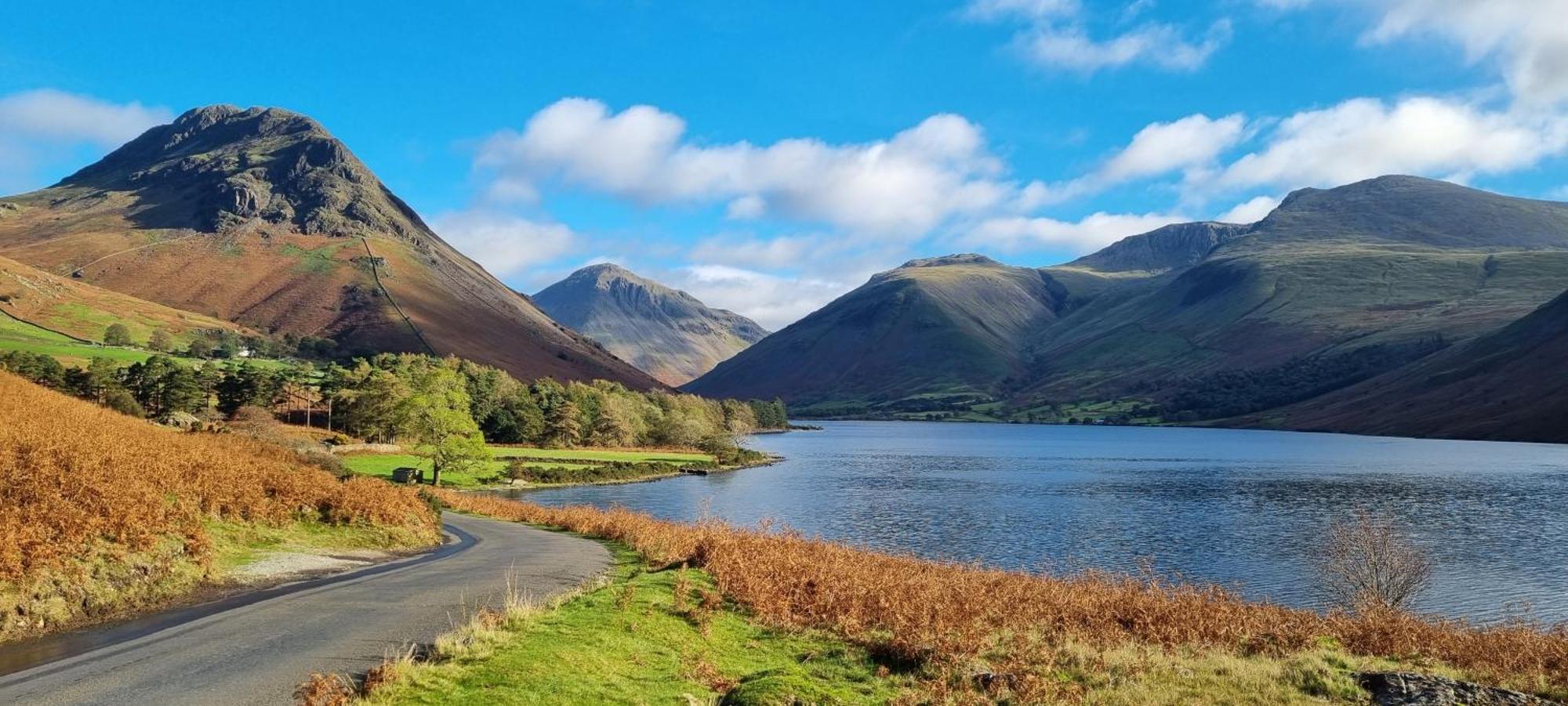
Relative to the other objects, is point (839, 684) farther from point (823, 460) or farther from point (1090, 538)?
point (823, 460)

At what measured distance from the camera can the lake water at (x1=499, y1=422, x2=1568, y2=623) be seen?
171ft

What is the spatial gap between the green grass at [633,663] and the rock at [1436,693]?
8.95 meters

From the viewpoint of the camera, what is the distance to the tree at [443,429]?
7712 cm

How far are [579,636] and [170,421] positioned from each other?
8724 centimetres

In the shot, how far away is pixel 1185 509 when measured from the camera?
8494cm

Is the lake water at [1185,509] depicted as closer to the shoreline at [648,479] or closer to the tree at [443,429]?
the shoreline at [648,479]

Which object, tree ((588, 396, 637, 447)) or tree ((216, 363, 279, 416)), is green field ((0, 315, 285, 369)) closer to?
tree ((216, 363, 279, 416))

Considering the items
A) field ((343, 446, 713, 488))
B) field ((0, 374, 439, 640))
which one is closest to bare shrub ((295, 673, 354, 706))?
field ((0, 374, 439, 640))

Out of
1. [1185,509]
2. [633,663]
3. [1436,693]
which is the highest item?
[633,663]

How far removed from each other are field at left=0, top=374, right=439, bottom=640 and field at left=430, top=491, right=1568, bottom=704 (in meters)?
13.6

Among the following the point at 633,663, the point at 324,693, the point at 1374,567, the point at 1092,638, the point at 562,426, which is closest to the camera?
the point at 324,693

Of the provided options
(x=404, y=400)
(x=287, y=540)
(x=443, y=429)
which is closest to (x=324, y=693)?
(x=287, y=540)

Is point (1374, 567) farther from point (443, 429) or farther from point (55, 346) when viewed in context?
point (55, 346)

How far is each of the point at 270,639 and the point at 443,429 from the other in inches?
2496
